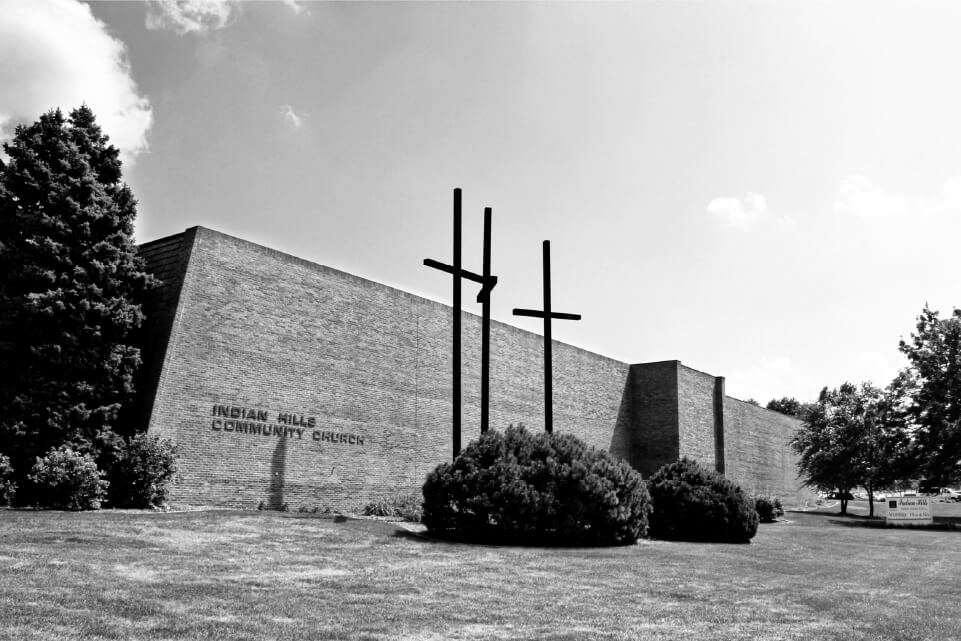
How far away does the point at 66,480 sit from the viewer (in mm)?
14820

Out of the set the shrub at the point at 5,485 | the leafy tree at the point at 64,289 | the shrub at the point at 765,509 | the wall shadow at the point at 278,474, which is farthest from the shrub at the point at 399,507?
the shrub at the point at 765,509

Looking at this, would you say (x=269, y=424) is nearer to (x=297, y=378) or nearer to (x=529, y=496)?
(x=297, y=378)

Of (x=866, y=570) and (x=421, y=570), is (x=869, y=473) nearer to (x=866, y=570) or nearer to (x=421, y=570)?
(x=866, y=570)

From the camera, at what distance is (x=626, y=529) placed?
16.4m

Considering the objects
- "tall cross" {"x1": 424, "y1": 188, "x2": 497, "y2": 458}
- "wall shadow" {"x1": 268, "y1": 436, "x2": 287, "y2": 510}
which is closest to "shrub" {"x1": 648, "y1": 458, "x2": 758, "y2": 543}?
"tall cross" {"x1": 424, "y1": 188, "x2": 497, "y2": 458}

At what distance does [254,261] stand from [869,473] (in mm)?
34976

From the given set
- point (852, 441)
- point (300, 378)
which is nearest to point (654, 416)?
point (852, 441)

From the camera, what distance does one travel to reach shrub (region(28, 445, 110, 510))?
1464cm

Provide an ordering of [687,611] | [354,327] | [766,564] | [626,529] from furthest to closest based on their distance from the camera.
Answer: [354,327] < [626,529] < [766,564] < [687,611]

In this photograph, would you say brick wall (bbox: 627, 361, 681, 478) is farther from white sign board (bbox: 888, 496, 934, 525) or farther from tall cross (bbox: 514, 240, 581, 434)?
tall cross (bbox: 514, 240, 581, 434)

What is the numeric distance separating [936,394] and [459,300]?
28848 mm

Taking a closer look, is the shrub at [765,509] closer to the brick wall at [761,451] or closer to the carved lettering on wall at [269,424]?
the brick wall at [761,451]

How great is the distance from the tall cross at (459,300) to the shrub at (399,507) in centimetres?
243

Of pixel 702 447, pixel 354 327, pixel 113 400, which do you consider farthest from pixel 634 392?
pixel 113 400
